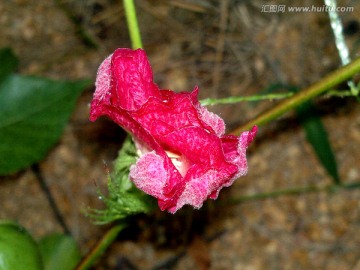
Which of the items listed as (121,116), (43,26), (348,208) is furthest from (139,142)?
(43,26)

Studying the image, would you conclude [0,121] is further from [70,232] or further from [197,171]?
[197,171]

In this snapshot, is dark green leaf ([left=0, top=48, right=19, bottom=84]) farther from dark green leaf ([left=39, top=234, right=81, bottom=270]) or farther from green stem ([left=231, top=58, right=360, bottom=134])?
green stem ([left=231, top=58, right=360, bottom=134])

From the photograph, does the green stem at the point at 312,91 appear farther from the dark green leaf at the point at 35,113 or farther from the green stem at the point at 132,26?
the dark green leaf at the point at 35,113

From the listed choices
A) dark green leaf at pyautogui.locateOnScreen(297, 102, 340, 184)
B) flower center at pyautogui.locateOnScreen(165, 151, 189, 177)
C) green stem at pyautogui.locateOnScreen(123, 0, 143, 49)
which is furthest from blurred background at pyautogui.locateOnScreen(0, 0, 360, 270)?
flower center at pyautogui.locateOnScreen(165, 151, 189, 177)

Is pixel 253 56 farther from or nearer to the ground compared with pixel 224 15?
nearer to the ground

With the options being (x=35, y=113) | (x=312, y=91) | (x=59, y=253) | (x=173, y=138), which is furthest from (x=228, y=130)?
(x=173, y=138)
